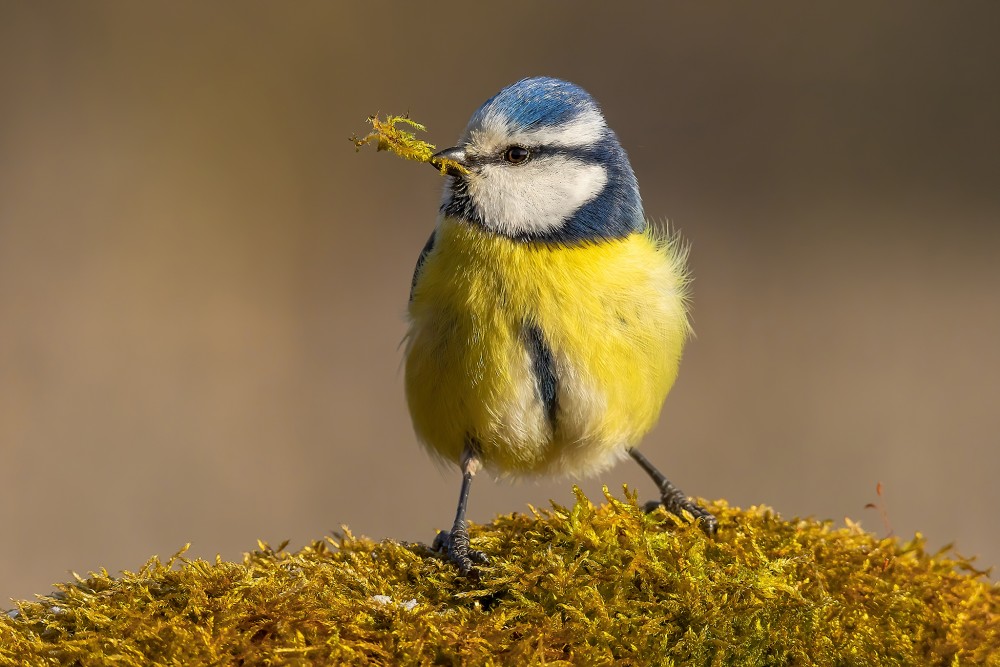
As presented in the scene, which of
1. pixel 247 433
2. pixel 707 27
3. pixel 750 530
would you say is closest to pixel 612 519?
pixel 750 530

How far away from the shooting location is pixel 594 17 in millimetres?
4344

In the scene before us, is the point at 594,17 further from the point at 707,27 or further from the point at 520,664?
the point at 520,664

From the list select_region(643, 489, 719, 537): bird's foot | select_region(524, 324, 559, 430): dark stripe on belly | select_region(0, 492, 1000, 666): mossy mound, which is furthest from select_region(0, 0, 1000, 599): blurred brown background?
select_region(0, 492, 1000, 666): mossy mound

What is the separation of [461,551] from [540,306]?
1.80ft

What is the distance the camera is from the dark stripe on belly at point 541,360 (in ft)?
6.14

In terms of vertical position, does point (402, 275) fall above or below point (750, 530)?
above

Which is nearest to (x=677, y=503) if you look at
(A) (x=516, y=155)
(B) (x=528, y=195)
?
(B) (x=528, y=195)

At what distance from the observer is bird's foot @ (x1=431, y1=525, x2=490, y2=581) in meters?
1.49

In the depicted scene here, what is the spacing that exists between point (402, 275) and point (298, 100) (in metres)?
0.99

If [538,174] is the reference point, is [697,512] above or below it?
below

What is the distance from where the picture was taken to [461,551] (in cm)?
157

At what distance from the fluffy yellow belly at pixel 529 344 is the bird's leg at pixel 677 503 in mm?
166

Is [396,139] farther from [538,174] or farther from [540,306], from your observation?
[540,306]

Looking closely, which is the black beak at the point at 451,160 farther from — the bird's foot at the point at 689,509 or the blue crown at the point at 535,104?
the bird's foot at the point at 689,509
